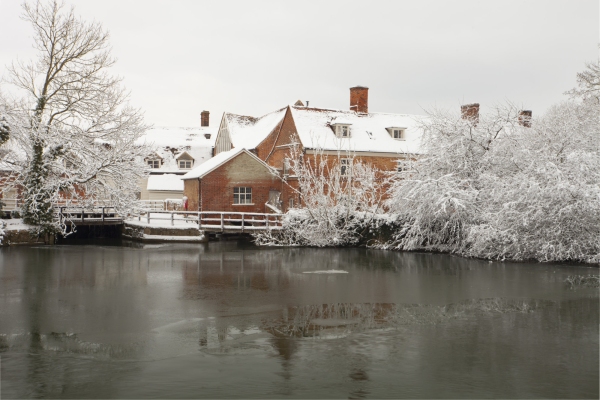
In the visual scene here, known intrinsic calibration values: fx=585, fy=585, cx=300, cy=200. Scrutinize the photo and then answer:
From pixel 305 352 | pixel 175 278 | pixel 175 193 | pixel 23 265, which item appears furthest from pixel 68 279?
pixel 175 193

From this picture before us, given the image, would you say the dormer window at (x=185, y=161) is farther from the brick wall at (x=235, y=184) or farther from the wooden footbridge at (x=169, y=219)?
the brick wall at (x=235, y=184)

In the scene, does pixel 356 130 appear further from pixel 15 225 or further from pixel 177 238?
pixel 15 225

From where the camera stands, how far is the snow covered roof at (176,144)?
186ft

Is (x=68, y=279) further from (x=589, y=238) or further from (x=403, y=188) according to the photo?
(x=589, y=238)

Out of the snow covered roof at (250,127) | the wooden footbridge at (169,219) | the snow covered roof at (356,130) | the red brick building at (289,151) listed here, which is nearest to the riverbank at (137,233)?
the wooden footbridge at (169,219)

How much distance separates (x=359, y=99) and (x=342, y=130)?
6.24m

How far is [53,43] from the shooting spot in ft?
102

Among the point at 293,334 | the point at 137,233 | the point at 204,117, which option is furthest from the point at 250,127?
the point at 293,334

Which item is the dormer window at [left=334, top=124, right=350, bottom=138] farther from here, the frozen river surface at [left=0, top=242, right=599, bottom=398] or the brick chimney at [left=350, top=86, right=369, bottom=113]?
the frozen river surface at [left=0, top=242, right=599, bottom=398]

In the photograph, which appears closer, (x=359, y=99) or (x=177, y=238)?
(x=177, y=238)

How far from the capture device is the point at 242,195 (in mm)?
38750

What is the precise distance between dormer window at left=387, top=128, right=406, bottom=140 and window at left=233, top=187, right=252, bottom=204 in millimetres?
12380

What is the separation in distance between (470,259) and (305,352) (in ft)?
56.1

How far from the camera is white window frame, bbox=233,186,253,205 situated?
38.5 meters
